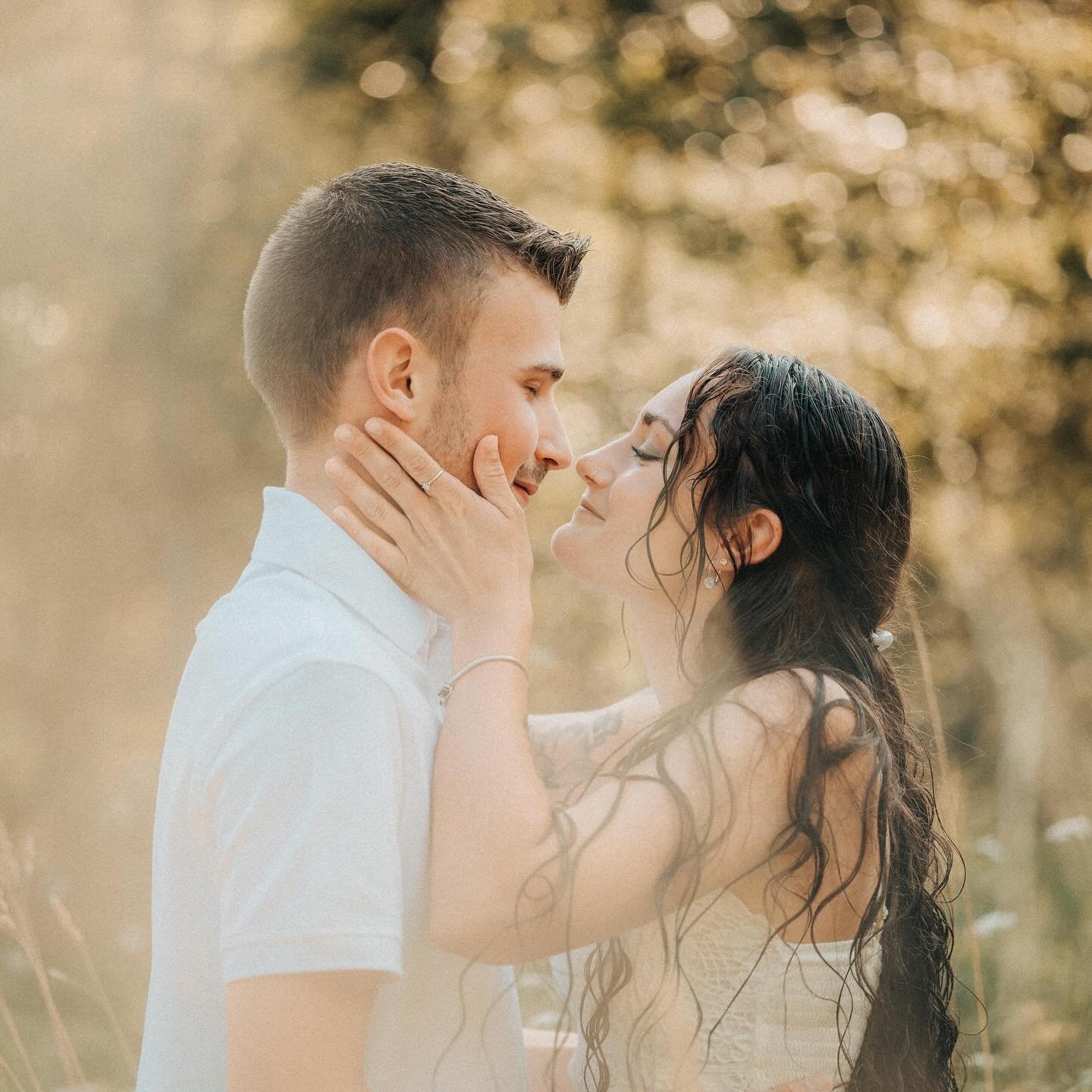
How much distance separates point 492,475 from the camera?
213 cm

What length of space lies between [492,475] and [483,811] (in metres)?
0.64

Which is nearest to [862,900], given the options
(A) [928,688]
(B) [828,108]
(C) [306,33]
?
(A) [928,688]

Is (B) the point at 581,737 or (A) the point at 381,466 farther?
(B) the point at 581,737

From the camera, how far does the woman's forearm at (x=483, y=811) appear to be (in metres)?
1.70

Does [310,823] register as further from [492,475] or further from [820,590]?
[820,590]

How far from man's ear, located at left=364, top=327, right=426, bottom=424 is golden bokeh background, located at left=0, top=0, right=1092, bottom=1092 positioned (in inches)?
154

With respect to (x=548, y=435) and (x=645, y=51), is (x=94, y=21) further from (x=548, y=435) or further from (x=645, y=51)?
(x=548, y=435)

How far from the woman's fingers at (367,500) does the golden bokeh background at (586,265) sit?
3919 mm

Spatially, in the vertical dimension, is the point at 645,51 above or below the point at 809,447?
above

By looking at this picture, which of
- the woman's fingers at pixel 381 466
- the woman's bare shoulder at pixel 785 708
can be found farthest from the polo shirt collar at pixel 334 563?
the woman's bare shoulder at pixel 785 708

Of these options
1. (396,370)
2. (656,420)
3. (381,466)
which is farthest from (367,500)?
(656,420)

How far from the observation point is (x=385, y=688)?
165cm

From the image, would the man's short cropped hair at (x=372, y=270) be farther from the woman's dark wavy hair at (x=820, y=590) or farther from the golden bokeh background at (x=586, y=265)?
the golden bokeh background at (x=586, y=265)

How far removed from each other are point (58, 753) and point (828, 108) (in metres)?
5.48
